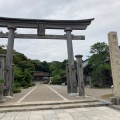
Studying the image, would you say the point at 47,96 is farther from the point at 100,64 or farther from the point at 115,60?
the point at 100,64

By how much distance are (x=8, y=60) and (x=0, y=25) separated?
110 inches

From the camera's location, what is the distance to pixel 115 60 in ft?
29.2

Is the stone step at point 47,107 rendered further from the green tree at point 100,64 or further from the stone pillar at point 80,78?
the green tree at point 100,64

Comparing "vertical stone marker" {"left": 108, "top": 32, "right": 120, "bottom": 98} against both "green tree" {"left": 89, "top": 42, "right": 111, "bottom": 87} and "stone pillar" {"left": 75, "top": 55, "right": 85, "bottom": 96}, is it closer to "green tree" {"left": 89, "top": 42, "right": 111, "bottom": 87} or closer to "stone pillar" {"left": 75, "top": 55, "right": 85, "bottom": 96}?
"stone pillar" {"left": 75, "top": 55, "right": 85, "bottom": 96}

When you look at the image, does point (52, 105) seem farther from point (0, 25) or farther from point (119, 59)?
point (0, 25)

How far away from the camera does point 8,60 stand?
1234 centimetres

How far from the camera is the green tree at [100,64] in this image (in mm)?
21206

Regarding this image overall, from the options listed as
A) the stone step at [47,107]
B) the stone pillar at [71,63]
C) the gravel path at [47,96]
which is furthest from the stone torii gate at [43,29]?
the stone step at [47,107]

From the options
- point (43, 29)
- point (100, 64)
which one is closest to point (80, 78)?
point (43, 29)

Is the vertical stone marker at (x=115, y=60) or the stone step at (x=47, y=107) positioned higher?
the vertical stone marker at (x=115, y=60)

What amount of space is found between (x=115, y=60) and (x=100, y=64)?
13.3m

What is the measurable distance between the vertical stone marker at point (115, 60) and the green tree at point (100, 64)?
11999mm

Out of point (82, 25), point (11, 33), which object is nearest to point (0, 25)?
point (11, 33)

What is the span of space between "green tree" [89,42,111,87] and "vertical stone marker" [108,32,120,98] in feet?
39.4
